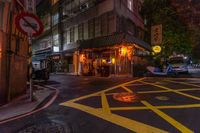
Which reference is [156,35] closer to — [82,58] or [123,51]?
[123,51]

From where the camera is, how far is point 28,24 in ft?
33.4

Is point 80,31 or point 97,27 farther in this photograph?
point 80,31

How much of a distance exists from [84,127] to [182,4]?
36.3 meters

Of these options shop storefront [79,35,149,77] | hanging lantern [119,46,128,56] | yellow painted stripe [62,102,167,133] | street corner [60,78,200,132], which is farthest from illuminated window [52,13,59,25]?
yellow painted stripe [62,102,167,133]

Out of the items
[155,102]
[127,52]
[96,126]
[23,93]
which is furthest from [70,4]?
[96,126]

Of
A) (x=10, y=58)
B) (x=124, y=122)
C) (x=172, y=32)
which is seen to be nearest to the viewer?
(x=124, y=122)

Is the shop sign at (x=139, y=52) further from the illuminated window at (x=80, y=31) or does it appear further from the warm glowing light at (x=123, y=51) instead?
the illuminated window at (x=80, y=31)

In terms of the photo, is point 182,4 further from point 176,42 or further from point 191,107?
point 191,107

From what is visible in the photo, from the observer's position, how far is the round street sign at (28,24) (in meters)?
9.92

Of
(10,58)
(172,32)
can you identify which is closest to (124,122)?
(10,58)

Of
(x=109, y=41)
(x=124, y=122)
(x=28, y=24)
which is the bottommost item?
(x=124, y=122)

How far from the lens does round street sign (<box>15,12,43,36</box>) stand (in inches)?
391

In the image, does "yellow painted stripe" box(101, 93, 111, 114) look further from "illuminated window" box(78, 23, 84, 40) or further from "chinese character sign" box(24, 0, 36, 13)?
"illuminated window" box(78, 23, 84, 40)

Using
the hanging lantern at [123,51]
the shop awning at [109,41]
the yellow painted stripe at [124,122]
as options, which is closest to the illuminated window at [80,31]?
the shop awning at [109,41]
